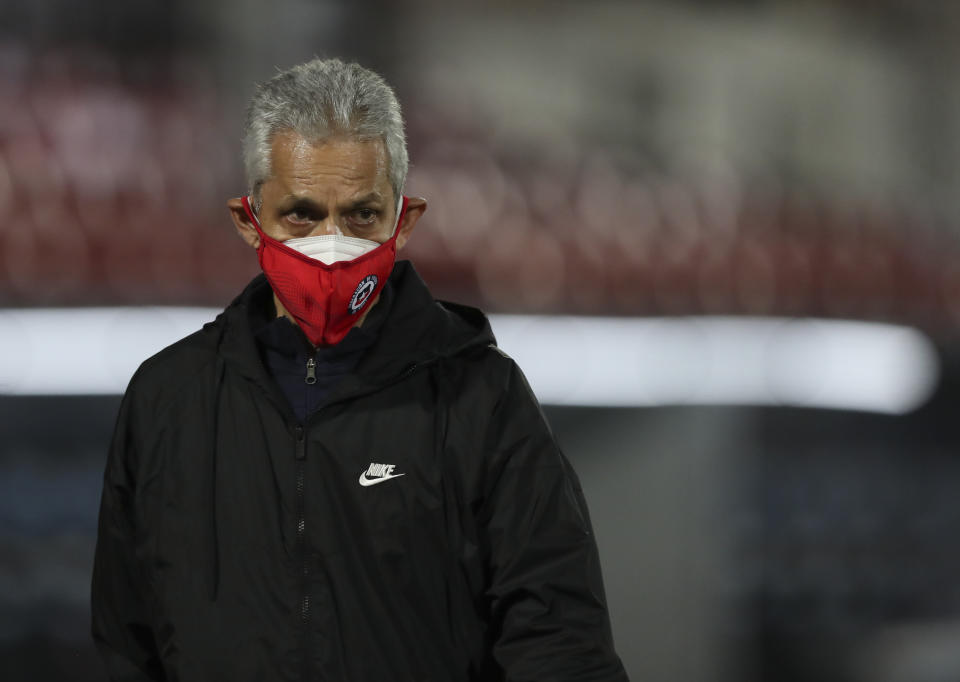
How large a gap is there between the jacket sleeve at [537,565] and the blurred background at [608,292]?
2.20 metres

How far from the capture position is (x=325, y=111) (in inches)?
36.9

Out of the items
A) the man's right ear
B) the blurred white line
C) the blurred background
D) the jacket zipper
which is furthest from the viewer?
the blurred background

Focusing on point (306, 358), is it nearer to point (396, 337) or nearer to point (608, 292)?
point (396, 337)

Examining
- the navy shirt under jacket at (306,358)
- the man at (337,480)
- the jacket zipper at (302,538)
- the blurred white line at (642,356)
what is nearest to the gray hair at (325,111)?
the man at (337,480)

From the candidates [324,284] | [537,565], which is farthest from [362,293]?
[537,565]

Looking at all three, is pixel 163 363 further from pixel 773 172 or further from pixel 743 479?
pixel 773 172

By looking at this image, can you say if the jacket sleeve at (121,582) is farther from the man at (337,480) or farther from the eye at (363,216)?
the eye at (363,216)

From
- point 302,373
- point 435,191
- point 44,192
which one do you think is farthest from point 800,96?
point 302,373

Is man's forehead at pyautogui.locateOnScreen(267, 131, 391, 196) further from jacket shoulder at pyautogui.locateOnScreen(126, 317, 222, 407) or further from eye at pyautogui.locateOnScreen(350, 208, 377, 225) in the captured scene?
jacket shoulder at pyautogui.locateOnScreen(126, 317, 222, 407)

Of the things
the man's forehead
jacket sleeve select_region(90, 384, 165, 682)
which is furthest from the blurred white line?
the man's forehead

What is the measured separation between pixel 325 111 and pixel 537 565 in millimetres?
390

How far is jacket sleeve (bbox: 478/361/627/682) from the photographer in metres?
0.90

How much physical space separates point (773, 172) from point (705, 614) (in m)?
2.35

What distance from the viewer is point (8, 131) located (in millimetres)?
3809
